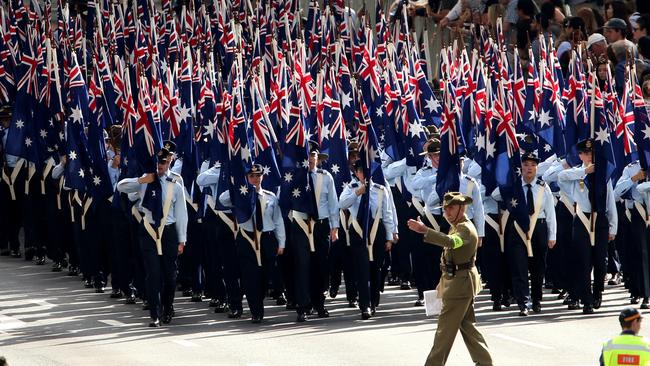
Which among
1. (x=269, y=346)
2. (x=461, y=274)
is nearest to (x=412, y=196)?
(x=269, y=346)

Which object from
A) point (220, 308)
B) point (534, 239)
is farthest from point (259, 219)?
point (534, 239)

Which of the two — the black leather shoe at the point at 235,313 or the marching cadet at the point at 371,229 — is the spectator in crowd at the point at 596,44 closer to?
the marching cadet at the point at 371,229

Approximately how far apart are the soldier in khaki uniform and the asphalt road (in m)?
1.20

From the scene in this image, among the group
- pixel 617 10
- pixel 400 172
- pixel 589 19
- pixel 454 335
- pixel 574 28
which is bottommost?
pixel 454 335

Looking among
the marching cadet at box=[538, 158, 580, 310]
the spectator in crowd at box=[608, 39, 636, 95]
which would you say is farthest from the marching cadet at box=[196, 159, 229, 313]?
the spectator in crowd at box=[608, 39, 636, 95]

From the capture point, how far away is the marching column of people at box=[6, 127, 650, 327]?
19234 millimetres

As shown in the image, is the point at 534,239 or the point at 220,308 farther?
the point at 220,308

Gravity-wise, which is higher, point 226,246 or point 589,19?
point 589,19

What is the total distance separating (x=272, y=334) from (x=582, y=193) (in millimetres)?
4551

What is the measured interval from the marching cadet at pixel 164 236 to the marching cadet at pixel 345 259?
6.98ft

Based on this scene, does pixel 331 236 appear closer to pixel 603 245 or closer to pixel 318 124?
pixel 318 124

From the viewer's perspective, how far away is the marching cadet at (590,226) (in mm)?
19625

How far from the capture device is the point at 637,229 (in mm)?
20188

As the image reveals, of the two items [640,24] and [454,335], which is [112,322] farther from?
[640,24]
